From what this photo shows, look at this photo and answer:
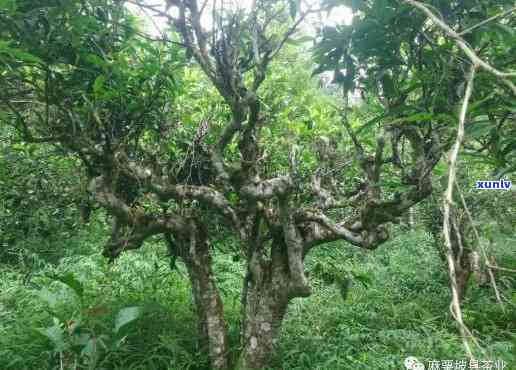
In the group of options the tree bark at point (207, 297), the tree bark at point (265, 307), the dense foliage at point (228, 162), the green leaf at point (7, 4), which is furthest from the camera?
the tree bark at point (207, 297)

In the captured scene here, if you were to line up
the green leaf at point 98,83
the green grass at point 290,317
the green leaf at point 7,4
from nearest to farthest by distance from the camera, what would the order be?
the green leaf at point 7,4 → the green leaf at point 98,83 → the green grass at point 290,317

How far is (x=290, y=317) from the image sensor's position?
4.52m

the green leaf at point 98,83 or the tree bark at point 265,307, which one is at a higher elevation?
the green leaf at point 98,83

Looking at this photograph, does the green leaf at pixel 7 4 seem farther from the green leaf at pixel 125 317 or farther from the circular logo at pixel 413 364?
the circular logo at pixel 413 364

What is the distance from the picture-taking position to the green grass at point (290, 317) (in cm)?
340

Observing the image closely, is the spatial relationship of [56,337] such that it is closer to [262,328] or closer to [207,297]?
[207,297]

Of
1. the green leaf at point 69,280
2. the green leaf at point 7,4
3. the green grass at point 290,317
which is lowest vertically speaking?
the green grass at point 290,317

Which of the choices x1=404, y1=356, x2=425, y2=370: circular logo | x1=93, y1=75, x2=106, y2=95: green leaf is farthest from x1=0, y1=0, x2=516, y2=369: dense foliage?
x1=404, y1=356, x2=425, y2=370: circular logo

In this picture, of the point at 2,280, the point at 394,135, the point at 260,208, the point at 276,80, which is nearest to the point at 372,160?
the point at 394,135

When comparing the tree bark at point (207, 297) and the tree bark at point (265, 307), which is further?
the tree bark at point (207, 297)

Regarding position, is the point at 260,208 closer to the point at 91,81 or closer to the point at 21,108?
the point at 91,81

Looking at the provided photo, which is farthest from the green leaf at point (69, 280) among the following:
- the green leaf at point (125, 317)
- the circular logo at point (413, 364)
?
the circular logo at point (413, 364)

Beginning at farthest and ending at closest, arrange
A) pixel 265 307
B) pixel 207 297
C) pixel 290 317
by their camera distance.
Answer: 1. pixel 290 317
2. pixel 207 297
3. pixel 265 307

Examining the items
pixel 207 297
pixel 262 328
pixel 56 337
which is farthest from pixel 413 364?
pixel 56 337
